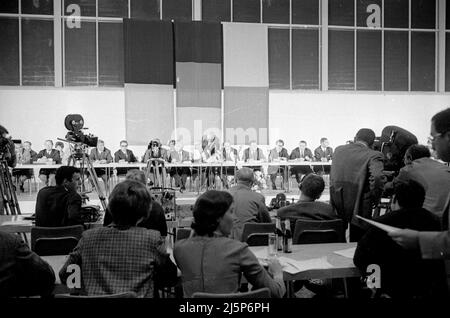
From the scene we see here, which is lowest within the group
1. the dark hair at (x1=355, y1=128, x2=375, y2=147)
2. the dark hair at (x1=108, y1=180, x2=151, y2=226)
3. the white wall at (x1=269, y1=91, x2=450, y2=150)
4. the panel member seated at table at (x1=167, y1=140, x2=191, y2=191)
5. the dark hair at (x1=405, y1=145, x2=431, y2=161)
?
the panel member seated at table at (x1=167, y1=140, x2=191, y2=191)

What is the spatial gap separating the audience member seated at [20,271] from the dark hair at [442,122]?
174cm

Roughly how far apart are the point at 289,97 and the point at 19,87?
23.3ft

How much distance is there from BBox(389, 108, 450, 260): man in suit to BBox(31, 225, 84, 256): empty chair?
6.74ft

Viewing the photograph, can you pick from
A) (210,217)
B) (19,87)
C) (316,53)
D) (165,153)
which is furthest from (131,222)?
(316,53)

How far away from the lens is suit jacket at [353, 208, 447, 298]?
2.16 metres

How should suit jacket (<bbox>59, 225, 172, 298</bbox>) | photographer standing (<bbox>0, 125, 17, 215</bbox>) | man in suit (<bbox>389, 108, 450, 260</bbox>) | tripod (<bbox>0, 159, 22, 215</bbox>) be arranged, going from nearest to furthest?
man in suit (<bbox>389, 108, 450, 260</bbox>) < suit jacket (<bbox>59, 225, 172, 298</bbox>) < photographer standing (<bbox>0, 125, 17, 215</bbox>) < tripod (<bbox>0, 159, 22, 215</bbox>)

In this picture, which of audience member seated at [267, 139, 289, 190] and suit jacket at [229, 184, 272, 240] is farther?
audience member seated at [267, 139, 289, 190]

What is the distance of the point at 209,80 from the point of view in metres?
11.9

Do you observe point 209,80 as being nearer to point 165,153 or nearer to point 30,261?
point 165,153

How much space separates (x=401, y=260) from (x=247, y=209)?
1.43 metres

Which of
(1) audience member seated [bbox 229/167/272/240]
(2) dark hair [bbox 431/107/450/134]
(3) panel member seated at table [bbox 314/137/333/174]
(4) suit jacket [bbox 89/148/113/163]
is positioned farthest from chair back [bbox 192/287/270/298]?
(3) panel member seated at table [bbox 314/137/333/174]

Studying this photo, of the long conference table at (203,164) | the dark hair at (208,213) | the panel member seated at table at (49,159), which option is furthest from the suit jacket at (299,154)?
the dark hair at (208,213)

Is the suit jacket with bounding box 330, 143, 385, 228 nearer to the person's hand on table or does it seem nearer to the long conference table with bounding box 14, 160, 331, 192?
the person's hand on table

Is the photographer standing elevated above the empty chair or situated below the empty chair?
above
